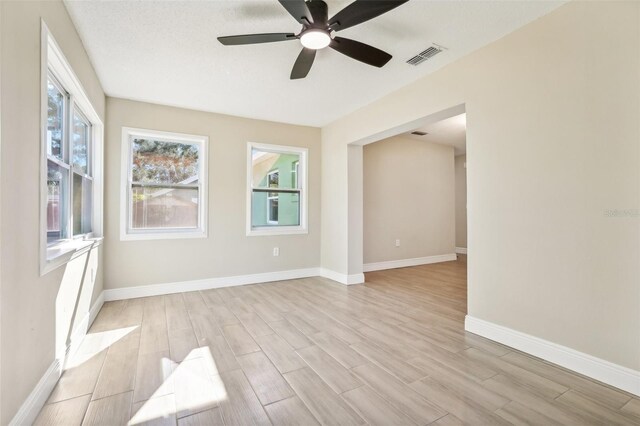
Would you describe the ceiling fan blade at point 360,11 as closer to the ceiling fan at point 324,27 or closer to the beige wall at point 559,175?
the ceiling fan at point 324,27

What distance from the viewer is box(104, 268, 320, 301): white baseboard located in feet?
12.5

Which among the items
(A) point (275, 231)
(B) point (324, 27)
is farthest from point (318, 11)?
(A) point (275, 231)

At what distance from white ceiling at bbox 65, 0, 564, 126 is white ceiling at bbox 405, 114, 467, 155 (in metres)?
1.84

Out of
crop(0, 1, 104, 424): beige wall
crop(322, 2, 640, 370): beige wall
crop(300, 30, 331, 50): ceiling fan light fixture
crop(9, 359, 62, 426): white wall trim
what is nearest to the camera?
crop(0, 1, 104, 424): beige wall

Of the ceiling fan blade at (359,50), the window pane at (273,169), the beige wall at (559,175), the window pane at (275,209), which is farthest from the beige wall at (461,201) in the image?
the ceiling fan blade at (359,50)

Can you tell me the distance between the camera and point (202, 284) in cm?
427

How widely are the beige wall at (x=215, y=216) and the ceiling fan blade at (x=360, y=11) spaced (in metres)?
2.86

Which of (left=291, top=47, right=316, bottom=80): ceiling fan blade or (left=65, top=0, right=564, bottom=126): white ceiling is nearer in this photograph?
(left=65, top=0, right=564, bottom=126): white ceiling

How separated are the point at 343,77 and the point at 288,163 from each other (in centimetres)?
213

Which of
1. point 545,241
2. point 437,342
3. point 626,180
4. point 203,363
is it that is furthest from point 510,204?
point 203,363

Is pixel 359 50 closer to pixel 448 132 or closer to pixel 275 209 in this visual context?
pixel 275 209

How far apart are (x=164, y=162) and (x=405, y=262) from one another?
467 centimetres

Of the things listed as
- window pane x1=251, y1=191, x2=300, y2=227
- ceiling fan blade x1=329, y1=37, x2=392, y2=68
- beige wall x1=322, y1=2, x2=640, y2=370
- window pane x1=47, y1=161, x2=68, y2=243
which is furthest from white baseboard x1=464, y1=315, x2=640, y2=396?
window pane x1=47, y1=161, x2=68, y2=243

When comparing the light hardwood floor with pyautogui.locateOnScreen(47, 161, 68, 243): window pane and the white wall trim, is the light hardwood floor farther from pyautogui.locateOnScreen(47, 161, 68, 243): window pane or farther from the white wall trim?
pyautogui.locateOnScreen(47, 161, 68, 243): window pane
